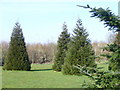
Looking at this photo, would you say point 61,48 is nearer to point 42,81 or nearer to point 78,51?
point 78,51

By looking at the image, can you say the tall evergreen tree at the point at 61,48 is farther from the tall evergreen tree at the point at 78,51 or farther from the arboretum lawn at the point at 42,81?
the arboretum lawn at the point at 42,81

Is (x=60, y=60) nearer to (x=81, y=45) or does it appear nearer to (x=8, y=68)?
(x=81, y=45)

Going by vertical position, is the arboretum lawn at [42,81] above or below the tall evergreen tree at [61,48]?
below

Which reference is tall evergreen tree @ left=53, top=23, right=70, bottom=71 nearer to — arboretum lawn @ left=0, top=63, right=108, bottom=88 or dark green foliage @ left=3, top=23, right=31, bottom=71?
dark green foliage @ left=3, top=23, right=31, bottom=71

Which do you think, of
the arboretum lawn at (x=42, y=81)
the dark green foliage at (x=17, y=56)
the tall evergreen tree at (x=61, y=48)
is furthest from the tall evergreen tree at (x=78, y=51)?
the dark green foliage at (x=17, y=56)

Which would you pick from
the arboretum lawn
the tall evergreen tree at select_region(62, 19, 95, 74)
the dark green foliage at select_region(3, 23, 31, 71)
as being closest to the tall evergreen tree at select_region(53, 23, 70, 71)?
the dark green foliage at select_region(3, 23, 31, 71)

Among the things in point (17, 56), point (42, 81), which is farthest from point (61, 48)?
point (42, 81)

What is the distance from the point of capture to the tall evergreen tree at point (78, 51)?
15.3 metres

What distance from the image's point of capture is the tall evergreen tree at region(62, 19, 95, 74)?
50.1ft

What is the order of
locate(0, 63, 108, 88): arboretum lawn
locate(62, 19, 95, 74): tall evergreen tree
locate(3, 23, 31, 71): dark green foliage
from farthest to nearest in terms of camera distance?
locate(3, 23, 31, 71): dark green foliage < locate(62, 19, 95, 74): tall evergreen tree < locate(0, 63, 108, 88): arboretum lawn

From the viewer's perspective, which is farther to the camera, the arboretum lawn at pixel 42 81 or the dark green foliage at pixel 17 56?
the dark green foliage at pixel 17 56

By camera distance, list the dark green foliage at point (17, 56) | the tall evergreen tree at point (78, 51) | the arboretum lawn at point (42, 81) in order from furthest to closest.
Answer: the dark green foliage at point (17, 56)
the tall evergreen tree at point (78, 51)
the arboretum lawn at point (42, 81)

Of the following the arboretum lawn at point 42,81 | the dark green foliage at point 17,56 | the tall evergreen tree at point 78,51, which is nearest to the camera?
the arboretum lawn at point 42,81

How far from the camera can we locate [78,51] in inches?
615
